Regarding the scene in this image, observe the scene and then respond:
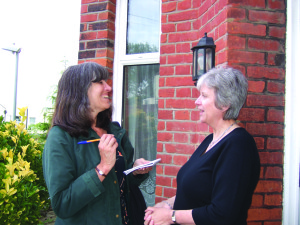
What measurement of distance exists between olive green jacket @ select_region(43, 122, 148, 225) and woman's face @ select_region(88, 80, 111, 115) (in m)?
0.18

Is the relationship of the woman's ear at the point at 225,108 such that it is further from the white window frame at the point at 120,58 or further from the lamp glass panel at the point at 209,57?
the white window frame at the point at 120,58

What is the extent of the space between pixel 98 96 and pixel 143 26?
185 centimetres

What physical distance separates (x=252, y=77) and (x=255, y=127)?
1.35 ft

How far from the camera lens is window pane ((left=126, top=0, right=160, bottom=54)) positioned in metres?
3.28

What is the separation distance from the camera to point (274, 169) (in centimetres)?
212

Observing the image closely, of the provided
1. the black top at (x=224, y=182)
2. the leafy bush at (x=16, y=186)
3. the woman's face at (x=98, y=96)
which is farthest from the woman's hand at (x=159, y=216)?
the leafy bush at (x=16, y=186)

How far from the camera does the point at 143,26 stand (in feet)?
11.0

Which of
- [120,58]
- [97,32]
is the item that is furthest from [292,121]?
[97,32]

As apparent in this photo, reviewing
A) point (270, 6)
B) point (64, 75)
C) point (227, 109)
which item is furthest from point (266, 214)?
point (64, 75)

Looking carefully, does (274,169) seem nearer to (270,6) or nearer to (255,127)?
(255,127)

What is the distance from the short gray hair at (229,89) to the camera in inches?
62.7

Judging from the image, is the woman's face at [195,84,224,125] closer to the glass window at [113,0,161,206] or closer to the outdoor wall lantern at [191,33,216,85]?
the outdoor wall lantern at [191,33,216,85]

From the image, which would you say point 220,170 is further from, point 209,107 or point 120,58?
point 120,58

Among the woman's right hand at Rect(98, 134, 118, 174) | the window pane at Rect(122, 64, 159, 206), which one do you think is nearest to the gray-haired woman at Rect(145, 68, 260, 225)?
the woman's right hand at Rect(98, 134, 118, 174)
